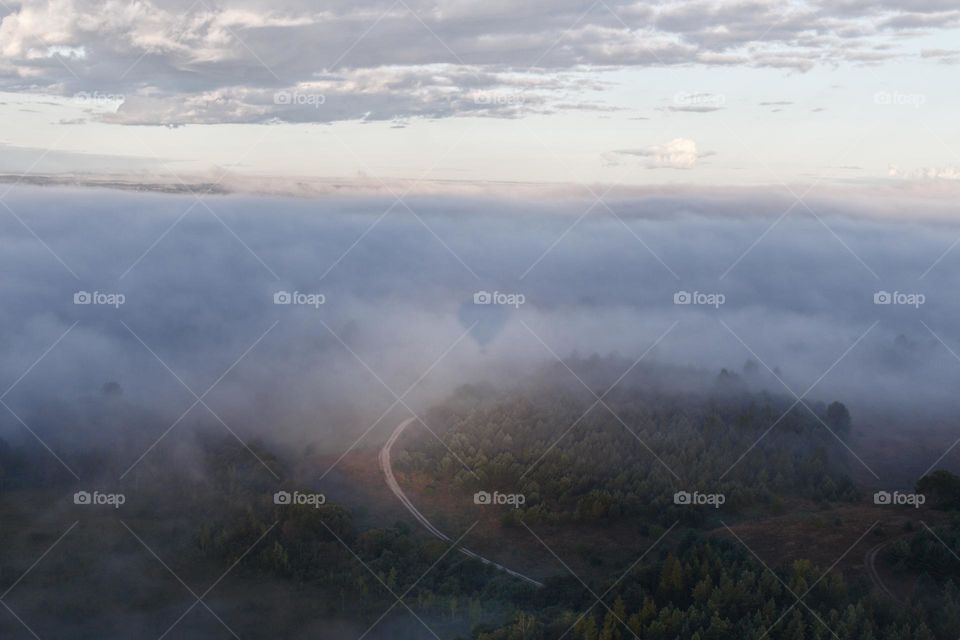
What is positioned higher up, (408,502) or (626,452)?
(626,452)

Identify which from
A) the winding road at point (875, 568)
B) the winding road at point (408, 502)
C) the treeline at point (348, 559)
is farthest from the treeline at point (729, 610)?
the winding road at point (408, 502)

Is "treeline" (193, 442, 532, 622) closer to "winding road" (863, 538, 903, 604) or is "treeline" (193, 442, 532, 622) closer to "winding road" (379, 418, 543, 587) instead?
"winding road" (379, 418, 543, 587)

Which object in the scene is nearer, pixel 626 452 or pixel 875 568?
pixel 875 568

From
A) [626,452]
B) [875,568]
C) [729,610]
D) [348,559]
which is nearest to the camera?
[729,610]

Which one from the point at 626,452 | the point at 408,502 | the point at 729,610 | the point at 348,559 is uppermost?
the point at 626,452

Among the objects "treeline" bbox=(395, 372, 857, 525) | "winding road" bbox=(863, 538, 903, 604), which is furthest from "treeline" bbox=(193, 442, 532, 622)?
"winding road" bbox=(863, 538, 903, 604)

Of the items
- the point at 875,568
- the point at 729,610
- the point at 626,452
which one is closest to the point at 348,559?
the point at 729,610

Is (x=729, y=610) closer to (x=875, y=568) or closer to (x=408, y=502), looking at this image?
(x=875, y=568)

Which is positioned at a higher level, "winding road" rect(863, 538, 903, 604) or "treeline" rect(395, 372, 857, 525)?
"treeline" rect(395, 372, 857, 525)

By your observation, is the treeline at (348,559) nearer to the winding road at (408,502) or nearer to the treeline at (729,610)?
the winding road at (408,502)
